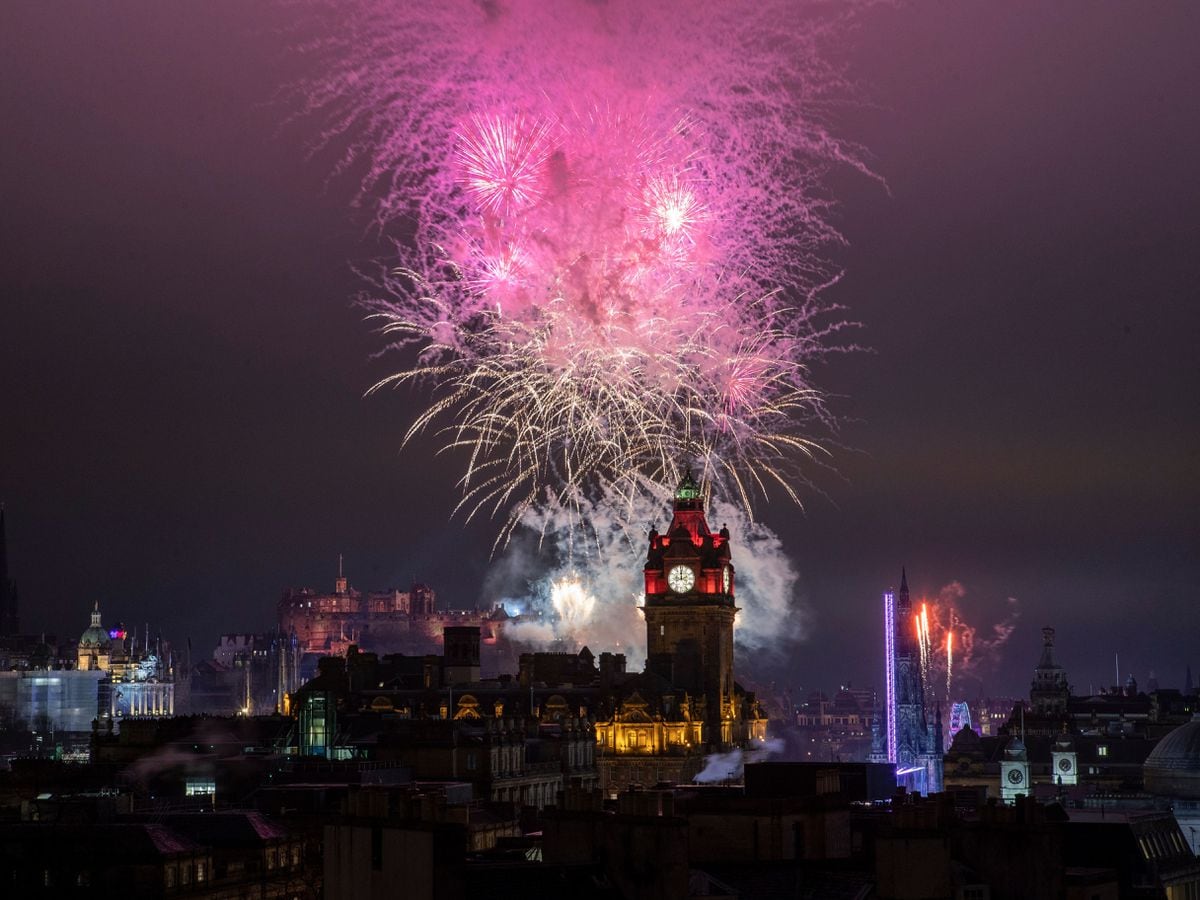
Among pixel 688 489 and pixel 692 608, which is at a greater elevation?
pixel 688 489

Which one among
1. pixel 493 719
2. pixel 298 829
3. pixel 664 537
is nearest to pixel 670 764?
pixel 664 537

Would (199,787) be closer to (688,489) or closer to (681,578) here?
(681,578)

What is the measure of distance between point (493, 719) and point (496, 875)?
3717 inches

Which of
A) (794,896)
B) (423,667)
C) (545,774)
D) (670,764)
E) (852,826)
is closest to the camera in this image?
(794,896)

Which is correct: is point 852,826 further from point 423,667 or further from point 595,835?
point 423,667

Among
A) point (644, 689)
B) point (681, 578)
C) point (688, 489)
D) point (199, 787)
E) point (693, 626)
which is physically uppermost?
point (688, 489)

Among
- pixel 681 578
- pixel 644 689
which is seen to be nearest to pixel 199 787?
pixel 644 689

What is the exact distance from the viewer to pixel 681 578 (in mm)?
184125

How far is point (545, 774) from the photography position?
141m

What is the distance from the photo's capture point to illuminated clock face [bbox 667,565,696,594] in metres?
184

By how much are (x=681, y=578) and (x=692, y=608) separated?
8.29ft

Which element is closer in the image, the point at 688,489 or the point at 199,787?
the point at 199,787

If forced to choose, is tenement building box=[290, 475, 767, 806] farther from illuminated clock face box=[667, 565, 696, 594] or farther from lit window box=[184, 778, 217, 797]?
lit window box=[184, 778, 217, 797]

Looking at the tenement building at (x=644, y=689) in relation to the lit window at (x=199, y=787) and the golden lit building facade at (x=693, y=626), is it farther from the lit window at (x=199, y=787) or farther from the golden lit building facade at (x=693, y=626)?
the lit window at (x=199, y=787)
